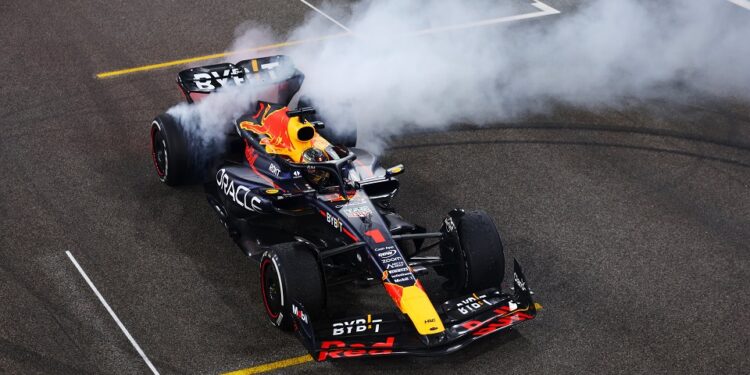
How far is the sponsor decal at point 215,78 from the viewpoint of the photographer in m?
11.3

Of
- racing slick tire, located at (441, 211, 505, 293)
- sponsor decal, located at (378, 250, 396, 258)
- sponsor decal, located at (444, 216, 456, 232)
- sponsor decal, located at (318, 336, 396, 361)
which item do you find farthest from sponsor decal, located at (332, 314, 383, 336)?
sponsor decal, located at (444, 216, 456, 232)

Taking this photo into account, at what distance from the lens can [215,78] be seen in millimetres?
11406

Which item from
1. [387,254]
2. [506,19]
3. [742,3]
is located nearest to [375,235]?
[387,254]

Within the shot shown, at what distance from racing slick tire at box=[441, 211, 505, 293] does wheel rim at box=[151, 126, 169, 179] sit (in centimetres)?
349

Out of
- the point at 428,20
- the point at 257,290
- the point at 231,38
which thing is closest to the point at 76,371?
the point at 257,290

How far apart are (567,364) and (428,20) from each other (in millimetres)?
7727

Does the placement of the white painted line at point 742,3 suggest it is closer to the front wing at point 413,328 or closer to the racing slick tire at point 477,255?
the racing slick tire at point 477,255

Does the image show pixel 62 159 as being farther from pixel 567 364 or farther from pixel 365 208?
pixel 567 364

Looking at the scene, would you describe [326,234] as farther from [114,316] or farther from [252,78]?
[252,78]

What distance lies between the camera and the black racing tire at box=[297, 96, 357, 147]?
11477 millimetres

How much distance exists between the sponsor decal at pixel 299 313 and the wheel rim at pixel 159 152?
3.13 m

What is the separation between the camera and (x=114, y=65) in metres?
14.1

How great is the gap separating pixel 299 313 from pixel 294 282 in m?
0.27

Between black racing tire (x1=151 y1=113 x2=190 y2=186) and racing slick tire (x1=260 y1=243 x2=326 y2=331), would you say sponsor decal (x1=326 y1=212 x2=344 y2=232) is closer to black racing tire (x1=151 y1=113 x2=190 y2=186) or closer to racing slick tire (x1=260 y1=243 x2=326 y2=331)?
racing slick tire (x1=260 y1=243 x2=326 y2=331)
